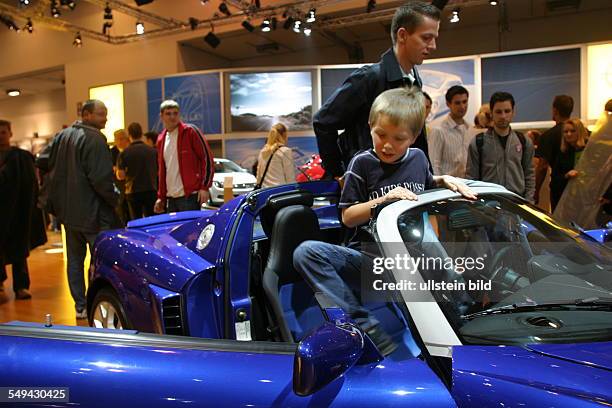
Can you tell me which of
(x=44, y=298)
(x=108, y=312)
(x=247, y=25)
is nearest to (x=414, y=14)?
(x=108, y=312)

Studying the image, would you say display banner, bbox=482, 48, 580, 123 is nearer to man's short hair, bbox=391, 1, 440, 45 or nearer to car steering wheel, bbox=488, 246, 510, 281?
man's short hair, bbox=391, 1, 440, 45

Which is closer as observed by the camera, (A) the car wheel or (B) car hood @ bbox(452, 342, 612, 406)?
(B) car hood @ bbox(452, 342, 612, 406)

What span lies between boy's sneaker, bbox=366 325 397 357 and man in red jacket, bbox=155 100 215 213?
3432 millimetres

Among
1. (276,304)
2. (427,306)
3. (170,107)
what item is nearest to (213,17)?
(170,107)

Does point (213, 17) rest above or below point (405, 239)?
above

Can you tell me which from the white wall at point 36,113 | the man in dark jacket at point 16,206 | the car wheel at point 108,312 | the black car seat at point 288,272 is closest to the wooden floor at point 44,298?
the man in dark jacket at point 16,206

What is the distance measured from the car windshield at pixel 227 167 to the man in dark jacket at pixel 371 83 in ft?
24.4

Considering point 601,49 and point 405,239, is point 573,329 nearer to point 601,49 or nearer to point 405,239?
point 405,239

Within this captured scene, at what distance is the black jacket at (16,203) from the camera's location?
5086 millimetres

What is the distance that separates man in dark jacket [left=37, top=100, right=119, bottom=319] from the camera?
4301 mm

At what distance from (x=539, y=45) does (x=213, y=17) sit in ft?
24.1

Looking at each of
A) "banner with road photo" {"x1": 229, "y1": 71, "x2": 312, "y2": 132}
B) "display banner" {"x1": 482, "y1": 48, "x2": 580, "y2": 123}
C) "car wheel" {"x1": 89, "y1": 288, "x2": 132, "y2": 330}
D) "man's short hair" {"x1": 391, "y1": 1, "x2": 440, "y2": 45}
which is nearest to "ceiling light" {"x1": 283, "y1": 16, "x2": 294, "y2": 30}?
"banner with road photo" {"x1": 229, "y1": 71, "x2": 312, "y2": 132}

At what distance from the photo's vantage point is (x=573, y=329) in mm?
1223

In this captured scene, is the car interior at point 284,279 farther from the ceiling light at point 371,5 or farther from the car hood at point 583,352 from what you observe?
the ceiling light at point 371,5
